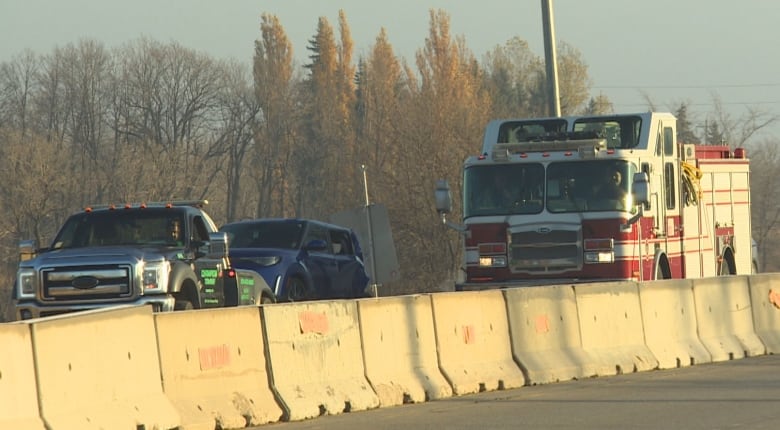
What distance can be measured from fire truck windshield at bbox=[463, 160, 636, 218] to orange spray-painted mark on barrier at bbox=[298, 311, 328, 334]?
1081 centimetres

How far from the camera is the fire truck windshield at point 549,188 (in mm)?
23500

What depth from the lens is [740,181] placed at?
27594 millimetres

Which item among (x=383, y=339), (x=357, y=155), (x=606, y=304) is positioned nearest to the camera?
(x=383, y=339)

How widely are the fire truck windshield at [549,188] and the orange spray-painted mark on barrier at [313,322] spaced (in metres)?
10.8

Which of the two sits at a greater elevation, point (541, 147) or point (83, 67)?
point (83, 67)

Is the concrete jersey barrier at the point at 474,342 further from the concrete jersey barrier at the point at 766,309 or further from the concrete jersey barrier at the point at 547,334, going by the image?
the concrete jersey barrier at the point at 766,309

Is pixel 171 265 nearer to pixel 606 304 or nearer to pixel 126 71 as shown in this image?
pixel 606 304

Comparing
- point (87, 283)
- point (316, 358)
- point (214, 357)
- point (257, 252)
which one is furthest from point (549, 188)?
point (214, 357)

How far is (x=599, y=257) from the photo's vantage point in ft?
77.8

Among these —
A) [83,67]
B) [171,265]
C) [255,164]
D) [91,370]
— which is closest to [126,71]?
[83,67]

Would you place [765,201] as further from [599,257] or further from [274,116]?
[599,257]

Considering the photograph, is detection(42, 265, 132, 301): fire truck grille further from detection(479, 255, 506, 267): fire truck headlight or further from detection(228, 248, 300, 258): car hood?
detection(479, 255, 506, 267): fire truck headlight

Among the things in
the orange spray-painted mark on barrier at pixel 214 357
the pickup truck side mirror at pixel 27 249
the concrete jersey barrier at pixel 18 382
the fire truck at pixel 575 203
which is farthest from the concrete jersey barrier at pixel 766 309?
the concrete jersey barrier at pixel 18 382

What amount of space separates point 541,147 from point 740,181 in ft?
17.8
